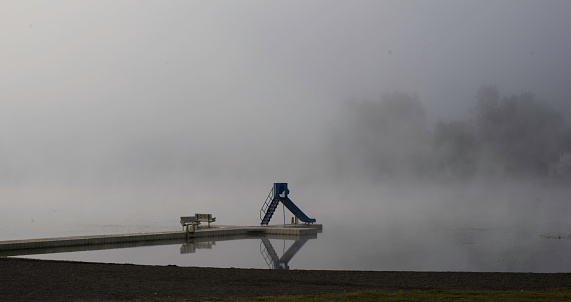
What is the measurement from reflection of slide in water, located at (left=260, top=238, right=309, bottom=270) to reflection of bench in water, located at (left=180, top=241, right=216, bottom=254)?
2.46 meters

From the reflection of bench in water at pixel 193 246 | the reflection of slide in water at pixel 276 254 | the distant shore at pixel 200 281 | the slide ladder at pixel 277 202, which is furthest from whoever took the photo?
the slide ladder at pixel 277 202

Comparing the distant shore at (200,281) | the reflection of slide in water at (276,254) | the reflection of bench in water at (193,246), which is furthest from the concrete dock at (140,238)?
the distant shore at (200,281)

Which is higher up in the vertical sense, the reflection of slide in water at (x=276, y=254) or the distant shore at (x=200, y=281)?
the distant shore at (x=200, y=281)

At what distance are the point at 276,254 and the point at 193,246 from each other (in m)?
4.52

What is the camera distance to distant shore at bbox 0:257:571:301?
13.4 m

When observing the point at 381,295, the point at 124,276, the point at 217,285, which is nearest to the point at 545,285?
the point at 381,295

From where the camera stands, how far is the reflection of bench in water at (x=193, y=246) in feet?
86.4

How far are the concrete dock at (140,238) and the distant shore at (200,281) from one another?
6509 mm

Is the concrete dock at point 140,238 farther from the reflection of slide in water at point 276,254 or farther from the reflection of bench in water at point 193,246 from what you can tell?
the reflection of slide in water at point 276,254

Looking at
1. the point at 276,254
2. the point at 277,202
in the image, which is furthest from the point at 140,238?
the point at 277,202

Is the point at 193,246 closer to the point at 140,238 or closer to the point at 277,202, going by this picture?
the point at 140,238

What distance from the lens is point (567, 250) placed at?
93.5ft

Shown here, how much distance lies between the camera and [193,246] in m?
28.5

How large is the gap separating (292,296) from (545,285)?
263 inches
